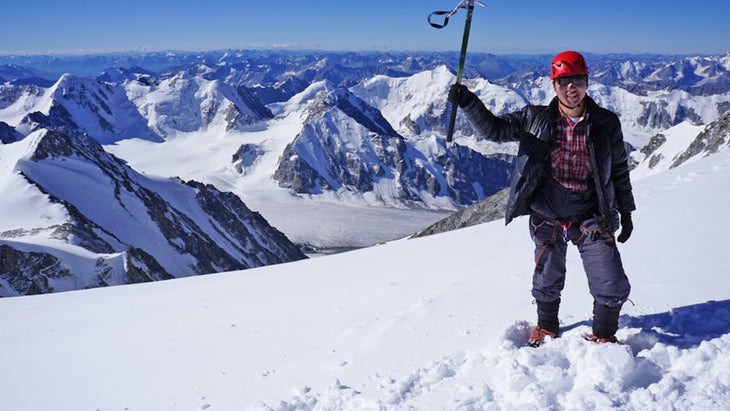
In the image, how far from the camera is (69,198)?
63562 mm

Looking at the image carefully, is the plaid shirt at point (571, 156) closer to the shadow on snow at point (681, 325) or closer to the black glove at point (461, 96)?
the black glove at point (461, 96)

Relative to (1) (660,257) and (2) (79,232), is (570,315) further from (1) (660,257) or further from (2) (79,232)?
(2) (79,232)

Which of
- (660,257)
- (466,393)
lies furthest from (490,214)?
(466,393)

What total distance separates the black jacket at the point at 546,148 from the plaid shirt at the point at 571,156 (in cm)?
8

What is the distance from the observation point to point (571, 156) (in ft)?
16.3

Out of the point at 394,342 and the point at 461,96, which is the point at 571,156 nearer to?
the point at 461,96

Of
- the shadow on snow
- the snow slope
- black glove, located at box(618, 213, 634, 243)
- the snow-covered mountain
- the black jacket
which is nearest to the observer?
the snow slope

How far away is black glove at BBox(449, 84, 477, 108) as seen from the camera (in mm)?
5080

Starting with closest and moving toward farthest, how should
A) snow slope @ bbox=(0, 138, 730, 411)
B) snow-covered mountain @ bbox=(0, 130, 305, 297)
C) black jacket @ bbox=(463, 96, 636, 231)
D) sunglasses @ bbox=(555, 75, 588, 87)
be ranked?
snow slope @ bbox=(0, 138, 730, 411), sunglasses @ bbox=(555, 75, 588, 87), black jacket @ bbox=(463, 96, 636, 231), snow-covered mountain @ bbox=(0, 130, 305, 297)

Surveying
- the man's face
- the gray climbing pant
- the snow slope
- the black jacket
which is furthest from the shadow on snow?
the man's face

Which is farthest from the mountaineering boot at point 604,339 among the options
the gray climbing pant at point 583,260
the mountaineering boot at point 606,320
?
the gray climbing pant at point 583,260

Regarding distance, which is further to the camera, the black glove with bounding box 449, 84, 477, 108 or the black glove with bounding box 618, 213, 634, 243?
the black glove with bounding box 618, 213, 634, 243

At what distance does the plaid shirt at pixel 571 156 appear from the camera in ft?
16.1

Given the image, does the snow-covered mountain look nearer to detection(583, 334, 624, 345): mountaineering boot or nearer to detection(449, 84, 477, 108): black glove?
detection(449, 84, 477, 108): black glove
